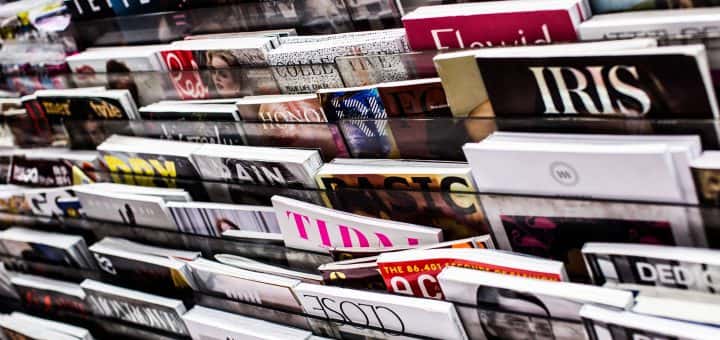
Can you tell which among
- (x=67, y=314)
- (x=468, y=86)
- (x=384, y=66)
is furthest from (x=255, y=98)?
(x=67, y=314)

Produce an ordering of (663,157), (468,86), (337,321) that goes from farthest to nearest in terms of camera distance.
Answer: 1. (337,321)
2. (468,86)
3. (663,157)

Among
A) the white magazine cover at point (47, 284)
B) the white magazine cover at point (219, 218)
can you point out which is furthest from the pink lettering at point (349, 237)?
the white magazine cover at point (47, 284)

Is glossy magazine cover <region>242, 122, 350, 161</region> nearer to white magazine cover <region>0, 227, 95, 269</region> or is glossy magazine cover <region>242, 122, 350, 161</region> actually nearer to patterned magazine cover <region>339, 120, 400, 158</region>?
patterned magazine cover <region>339, 120, 400, 158</region>

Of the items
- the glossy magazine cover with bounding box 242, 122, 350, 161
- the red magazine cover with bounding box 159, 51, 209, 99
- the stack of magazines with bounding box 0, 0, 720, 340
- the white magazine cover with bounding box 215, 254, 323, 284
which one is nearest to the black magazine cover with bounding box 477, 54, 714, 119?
the stack of magazines with bounding box 0, 0, 720, 340

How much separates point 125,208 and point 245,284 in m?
0.25

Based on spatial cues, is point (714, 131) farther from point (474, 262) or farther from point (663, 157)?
point (474, 262)

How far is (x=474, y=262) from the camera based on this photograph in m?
0.69

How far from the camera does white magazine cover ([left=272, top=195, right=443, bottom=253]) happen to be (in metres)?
0.75

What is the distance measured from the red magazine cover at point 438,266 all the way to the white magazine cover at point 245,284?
0.15 meters

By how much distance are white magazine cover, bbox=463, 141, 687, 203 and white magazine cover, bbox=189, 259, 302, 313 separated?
297mm

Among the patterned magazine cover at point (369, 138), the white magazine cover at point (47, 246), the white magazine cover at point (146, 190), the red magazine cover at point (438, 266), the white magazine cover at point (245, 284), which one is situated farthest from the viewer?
the white magazine cover at point (47, 246)

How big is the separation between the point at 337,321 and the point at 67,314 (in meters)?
0.62

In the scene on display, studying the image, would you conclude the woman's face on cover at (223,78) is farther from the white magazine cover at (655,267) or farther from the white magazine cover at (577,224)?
the white magazine cover at (655,267)

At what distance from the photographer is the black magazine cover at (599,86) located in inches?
21.9
